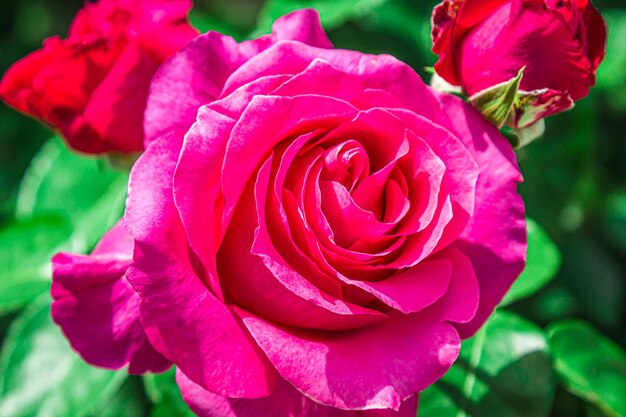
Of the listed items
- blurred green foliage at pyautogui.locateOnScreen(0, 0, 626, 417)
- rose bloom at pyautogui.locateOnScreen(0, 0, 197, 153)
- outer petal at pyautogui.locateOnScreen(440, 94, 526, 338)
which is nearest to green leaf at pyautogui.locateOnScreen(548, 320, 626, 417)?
blurred green foliage at pyautogui.locateOnScreen(0, 0, 626, 417)

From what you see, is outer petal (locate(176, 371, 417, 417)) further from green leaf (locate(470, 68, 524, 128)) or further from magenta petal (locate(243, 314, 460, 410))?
green leaf (locate(470, 68, 524, 128))

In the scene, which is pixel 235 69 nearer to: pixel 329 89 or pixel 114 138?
pixel 329 89

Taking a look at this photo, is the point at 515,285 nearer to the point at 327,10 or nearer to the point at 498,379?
the point at 498,379

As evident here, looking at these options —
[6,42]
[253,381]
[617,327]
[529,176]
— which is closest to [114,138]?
[253,381]

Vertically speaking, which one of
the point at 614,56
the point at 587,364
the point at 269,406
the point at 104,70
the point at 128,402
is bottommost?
the point at 128,402

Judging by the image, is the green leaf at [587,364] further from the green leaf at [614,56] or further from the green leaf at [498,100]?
the green leaf at [614,56]

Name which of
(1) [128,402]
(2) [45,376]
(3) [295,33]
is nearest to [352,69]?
(3) [295,33]

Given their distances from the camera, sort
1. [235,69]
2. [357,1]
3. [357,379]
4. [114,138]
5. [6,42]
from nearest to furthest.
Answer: [357,379] → [235,69] → [114,138] → [357,1] → [6,42]
